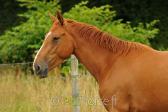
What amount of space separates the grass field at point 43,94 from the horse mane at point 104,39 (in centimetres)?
192

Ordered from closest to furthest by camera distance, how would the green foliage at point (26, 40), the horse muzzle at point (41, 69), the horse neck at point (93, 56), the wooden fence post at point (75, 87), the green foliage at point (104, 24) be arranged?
1. the horse muzzle at point (41, 69)
2. the horse neck at point (93, 56)
3. the wooden fence post at point (75, 87)
4. the green foliage at point (26, 40)
5. the green foliage at point (104, 24)

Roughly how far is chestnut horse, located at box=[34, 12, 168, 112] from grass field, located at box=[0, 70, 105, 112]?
185 cm

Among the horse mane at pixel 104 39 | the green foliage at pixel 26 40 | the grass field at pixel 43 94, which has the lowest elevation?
the grass field at pixel 43 94

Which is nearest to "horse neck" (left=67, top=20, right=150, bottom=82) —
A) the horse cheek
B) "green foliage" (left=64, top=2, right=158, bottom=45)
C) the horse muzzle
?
the horse cheek

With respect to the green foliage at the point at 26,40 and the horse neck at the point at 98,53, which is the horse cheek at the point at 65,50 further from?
the green foliage at the point at 26,40

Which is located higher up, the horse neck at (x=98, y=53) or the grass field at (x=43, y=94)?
the horse neck at (x=98, y=53)

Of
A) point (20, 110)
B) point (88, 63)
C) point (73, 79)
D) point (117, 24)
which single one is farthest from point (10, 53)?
point (88, 63)

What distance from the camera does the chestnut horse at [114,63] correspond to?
261 inches

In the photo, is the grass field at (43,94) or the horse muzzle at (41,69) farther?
the grass field at (43,94)

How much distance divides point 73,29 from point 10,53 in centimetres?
652

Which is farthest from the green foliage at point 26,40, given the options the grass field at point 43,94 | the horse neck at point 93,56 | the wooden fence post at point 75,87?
the horse neck at point 93,56

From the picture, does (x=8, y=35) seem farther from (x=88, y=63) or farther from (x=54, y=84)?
(x=88, y=63)

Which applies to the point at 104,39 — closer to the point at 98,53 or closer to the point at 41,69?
the point at 98,53

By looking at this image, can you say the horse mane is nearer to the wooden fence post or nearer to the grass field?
the wooden fence post
